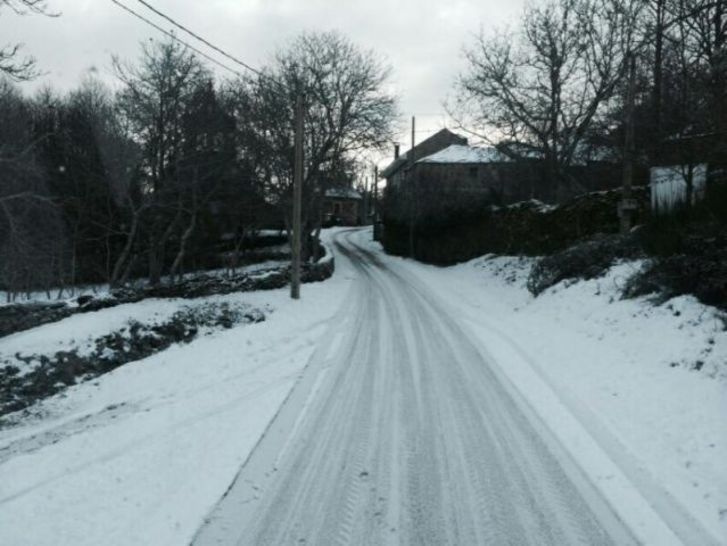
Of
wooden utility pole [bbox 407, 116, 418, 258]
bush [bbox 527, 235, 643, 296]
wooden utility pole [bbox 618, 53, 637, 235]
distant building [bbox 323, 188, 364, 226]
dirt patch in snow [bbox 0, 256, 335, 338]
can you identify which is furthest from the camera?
distant building [bbox 323, 188, 364, 226]

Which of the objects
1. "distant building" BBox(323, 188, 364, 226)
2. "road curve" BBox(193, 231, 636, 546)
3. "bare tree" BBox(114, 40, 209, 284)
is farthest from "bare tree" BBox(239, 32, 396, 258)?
"distant building" BBox(323, 188, 364, 226)

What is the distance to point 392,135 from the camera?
3128 centimetres

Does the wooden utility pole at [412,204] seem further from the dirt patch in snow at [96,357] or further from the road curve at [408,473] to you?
the road curve at [408,473]

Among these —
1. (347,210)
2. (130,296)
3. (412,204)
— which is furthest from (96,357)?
(347,210)

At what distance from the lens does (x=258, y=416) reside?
677 cm

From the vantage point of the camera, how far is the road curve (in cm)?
421

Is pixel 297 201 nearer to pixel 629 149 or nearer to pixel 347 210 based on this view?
pixel 629 149

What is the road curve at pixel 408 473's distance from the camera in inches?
166

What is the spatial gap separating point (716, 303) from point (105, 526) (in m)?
8.59

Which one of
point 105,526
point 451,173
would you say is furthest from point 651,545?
point 451,173

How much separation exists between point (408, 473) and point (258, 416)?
2.29 m

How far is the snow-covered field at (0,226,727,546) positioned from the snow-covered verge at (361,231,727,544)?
0.9 inches

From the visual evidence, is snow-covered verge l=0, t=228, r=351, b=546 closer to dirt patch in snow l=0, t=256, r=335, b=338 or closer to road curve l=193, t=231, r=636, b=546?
road curve l=193, t=231, r=636, b=546

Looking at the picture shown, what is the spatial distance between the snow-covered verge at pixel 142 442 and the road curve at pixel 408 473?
31 cm
